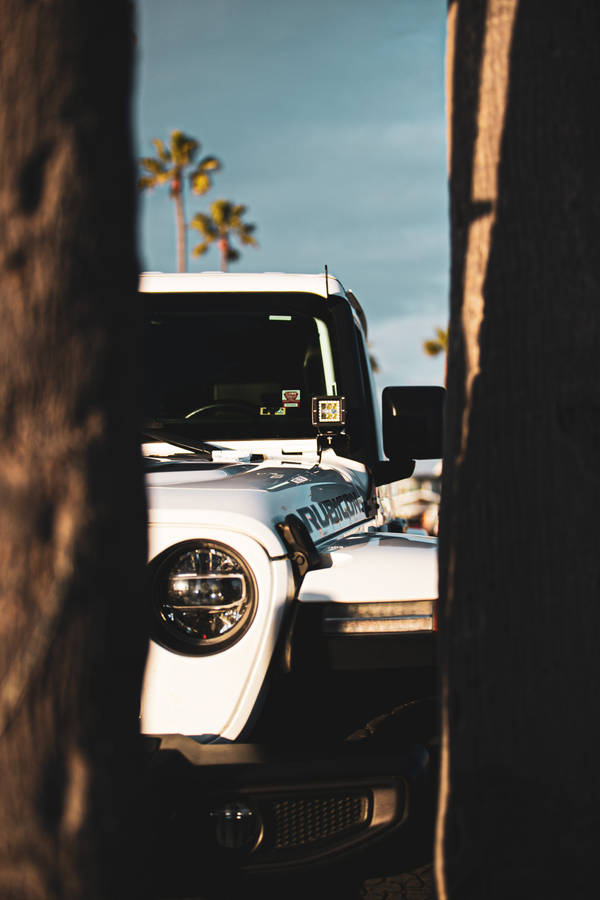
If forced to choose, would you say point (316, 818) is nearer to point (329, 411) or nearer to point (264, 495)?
point (264, 495)

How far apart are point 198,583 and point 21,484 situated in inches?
43.2

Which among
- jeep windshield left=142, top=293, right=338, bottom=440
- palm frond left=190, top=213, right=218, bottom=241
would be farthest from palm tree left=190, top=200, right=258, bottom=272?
jeep windshield left=142, top=293, right=338, bottom=440

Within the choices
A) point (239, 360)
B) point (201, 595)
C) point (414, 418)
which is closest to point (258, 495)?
point (201, 595)

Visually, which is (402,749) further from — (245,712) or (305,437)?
(305,437)

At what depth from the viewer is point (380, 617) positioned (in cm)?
249

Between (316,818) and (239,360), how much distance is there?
229 centimetres

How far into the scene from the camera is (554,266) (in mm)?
1751

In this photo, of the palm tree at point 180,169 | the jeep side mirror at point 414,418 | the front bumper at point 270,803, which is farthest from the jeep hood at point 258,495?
the palm tree at point 180,169

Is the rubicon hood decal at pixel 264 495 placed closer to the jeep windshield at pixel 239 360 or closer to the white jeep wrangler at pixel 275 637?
the white jeep wrangler at pixel 275 637

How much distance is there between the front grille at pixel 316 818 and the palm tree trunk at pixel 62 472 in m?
0.84

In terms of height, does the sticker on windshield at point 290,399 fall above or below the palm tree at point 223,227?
below

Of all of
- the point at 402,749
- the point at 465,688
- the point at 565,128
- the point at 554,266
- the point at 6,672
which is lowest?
the point at 402,749

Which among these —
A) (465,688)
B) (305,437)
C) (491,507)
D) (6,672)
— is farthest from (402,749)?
(305,437)

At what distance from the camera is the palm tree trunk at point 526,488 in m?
1.70
